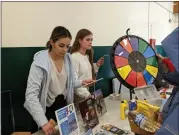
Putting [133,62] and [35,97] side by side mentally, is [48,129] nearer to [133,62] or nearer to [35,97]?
[35,97]

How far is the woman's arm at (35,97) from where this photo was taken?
4.44ft

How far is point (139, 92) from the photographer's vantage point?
76.4 inches

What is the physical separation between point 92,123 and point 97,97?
277 millimetres

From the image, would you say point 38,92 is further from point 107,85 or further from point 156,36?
point 156,36

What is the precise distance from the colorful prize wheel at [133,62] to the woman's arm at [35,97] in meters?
0.74

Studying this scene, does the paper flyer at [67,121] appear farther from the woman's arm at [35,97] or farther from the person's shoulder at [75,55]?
the person's shoulder at [75,55]

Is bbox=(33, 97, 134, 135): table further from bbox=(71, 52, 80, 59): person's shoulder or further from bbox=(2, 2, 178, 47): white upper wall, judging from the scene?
bbox=(2, 2, 178, 47): white upper wall

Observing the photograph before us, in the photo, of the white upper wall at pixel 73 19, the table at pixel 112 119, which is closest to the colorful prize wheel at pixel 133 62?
the table at pixel 112 119

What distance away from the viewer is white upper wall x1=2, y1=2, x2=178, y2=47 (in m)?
1.87

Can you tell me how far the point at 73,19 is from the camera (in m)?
2.39

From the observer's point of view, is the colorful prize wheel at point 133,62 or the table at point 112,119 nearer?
the table at point 112,119

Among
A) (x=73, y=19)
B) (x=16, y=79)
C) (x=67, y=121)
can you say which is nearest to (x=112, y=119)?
(x=67, y=121)

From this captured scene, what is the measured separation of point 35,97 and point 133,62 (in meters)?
1.03

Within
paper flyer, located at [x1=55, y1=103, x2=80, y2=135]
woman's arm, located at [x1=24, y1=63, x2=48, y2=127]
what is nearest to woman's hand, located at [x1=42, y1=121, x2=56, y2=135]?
woman's arm, located at [x1=24, y1=63, x2=48, y2=127]
